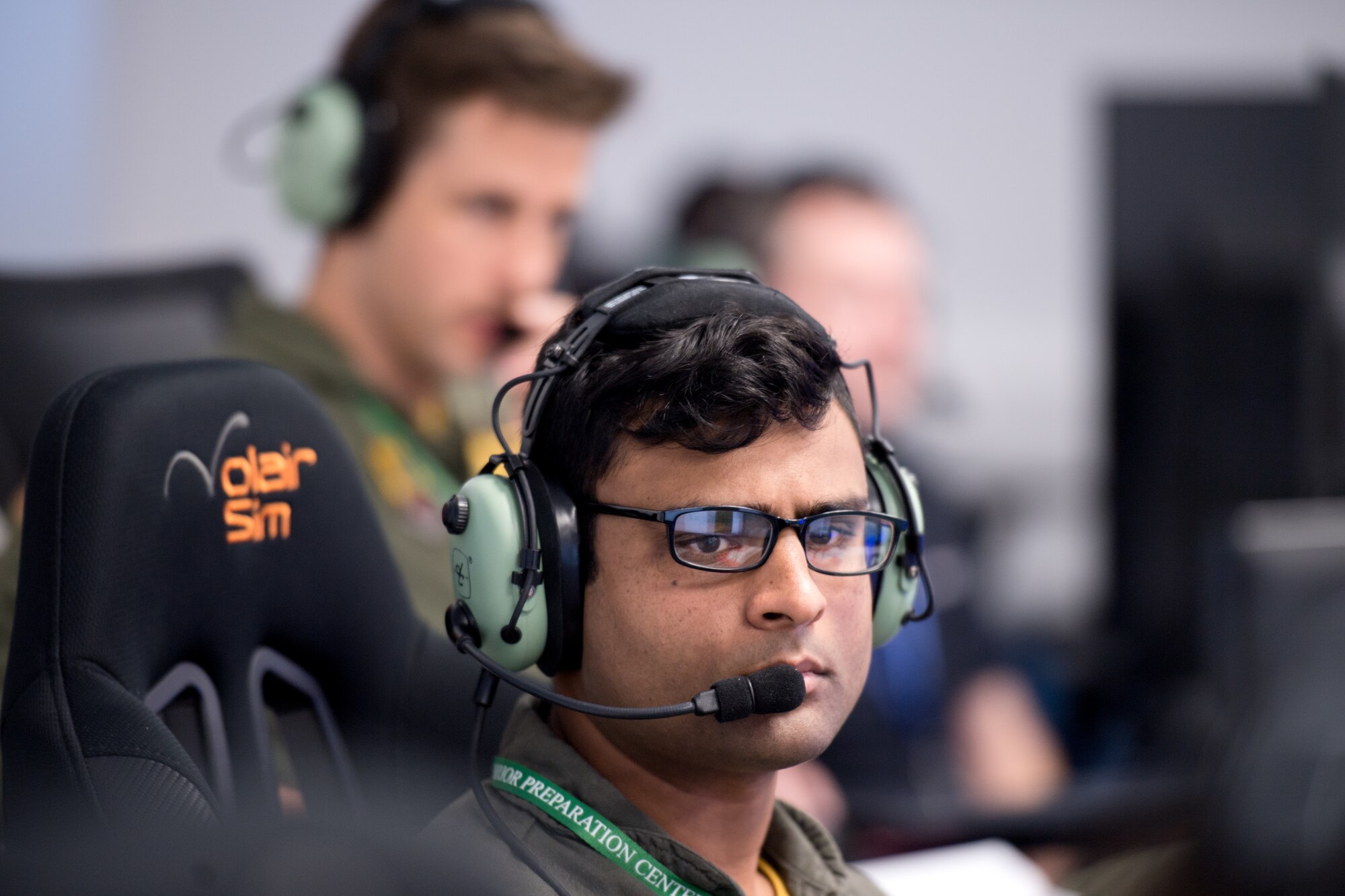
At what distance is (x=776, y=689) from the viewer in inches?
29.8

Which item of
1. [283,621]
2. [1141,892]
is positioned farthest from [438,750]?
[1141,892]

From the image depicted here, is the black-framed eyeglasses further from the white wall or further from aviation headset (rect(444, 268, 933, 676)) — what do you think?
the white wall

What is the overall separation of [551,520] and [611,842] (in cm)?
19

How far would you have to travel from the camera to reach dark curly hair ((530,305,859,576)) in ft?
2.58

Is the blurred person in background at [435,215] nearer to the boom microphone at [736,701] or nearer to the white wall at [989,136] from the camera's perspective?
the boom microphone at [736,701]

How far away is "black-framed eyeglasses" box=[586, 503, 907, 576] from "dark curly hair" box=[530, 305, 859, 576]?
4 centimetres

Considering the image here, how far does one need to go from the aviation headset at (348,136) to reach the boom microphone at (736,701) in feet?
3.50

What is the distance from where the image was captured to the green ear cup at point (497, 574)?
2.68 feet

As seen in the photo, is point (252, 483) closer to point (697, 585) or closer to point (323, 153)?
point (697, 585)

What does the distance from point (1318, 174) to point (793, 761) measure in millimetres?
1169

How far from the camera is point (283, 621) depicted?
1.01 m

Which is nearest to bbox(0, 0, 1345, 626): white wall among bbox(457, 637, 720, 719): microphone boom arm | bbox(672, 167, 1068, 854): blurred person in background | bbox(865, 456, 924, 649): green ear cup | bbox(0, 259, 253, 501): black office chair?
bbox(672, 167, 1068, 854): blurred person in background

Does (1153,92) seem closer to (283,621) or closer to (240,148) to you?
(240,148)

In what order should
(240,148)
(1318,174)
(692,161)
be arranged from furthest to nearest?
(692,161), (240,148), (1318,174)
